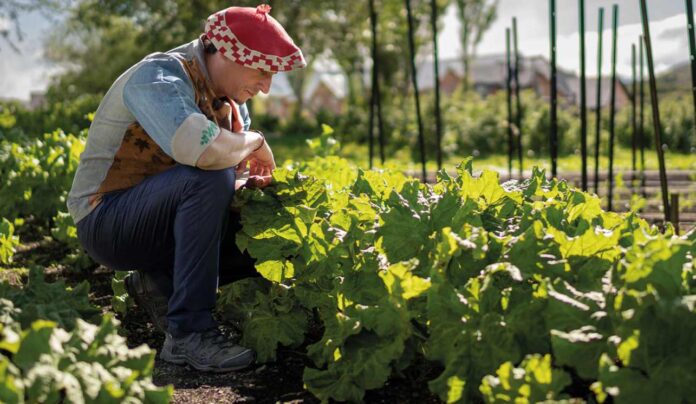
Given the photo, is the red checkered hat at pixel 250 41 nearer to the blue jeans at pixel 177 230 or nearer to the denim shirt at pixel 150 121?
the denim shirt at pixel 150 121

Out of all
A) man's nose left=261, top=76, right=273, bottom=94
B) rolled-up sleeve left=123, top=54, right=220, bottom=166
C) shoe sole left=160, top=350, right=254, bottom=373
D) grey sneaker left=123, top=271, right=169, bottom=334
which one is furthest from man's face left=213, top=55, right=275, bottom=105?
shoe sole left=160, top=350, right=254, bottom=373

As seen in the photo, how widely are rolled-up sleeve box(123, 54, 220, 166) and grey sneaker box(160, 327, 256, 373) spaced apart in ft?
1.89

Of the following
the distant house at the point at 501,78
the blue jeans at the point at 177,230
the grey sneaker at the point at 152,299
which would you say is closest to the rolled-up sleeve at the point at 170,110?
the blue jeans at the point at 177,230

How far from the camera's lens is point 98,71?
33375 millimetres

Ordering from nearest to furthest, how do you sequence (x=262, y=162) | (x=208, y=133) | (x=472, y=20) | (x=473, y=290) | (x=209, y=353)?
(x=473, y=290) → (x=208, y=133) → (x=209, y=353) → (x=262, y=162) → (x=472, y=20)

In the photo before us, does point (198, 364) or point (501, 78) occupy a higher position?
point (501, 78)

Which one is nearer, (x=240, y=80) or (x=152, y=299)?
(x=240, y=80)

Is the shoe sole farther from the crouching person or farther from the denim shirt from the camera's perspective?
the denim shirt

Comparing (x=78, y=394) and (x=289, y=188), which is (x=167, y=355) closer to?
(x=289, y=188)

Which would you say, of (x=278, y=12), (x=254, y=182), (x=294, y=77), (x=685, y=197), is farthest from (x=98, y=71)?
(x=254, y=182)

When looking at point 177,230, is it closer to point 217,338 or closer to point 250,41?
point 217,338

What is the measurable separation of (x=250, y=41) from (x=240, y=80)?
0.52 feet

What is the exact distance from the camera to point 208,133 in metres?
2.48

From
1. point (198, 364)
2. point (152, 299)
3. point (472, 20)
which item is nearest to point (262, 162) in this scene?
point (152, 299)
